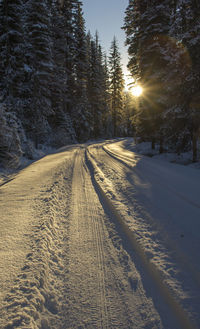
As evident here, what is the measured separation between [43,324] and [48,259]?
27.0 inches

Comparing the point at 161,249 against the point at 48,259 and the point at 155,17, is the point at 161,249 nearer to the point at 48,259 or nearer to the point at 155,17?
the point at 48,259

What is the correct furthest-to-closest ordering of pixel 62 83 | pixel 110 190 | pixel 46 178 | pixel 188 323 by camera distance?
pixel 62 83 → pixel 46 178 → pixel 110 190 → pixel 188 323

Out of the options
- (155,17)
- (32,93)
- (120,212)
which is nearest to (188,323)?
(120,212)

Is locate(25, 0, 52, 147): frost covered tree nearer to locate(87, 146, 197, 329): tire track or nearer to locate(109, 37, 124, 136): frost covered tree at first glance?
locate(87, 146, 197, 329): tire track

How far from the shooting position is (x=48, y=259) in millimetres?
1916

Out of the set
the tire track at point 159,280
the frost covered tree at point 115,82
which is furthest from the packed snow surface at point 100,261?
the frost covered tree at point 115,82

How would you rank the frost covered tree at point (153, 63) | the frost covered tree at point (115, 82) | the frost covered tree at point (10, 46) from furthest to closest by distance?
1. the frost covered tree at point (115, 82)
2. the frost covered tree at point (10, 46)
3. the frost covered tree at point (153, 63)

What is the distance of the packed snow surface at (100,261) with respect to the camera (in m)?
1.34

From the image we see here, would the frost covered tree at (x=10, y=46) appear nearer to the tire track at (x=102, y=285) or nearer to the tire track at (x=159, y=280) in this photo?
the tire track at (x=102, y=285)

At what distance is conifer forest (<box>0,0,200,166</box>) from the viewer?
7.47 metres

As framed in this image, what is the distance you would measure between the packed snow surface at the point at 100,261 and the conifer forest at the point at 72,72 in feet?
17.4

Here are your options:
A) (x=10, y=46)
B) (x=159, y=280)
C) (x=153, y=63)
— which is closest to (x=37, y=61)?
(x=10, y=46)

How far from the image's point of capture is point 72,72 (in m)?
25.5

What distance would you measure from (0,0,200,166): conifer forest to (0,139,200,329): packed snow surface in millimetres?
5302
